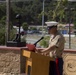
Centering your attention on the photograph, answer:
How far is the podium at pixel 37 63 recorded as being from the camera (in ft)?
18.3

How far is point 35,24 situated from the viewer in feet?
230

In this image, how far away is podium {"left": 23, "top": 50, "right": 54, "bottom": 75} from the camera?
5.58m

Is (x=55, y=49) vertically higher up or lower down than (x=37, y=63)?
higher up

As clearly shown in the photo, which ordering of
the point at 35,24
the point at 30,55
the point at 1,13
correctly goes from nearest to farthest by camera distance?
the point at 30,55
the point at 1,13
the point at 35,24

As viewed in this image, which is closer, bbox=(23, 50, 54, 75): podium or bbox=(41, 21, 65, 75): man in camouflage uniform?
bbox=(23, 50, 54, 75): podium

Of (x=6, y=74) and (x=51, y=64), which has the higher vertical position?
(x=51, y=64)

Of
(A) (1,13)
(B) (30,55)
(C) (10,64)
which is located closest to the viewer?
(B) (30,55)

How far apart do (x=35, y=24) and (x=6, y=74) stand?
61321 millimetres

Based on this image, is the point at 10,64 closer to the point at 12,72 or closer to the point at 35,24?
the point at 12,72

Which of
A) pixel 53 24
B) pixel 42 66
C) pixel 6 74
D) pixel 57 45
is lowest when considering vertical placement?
pixel 6 74

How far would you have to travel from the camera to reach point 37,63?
5.65m

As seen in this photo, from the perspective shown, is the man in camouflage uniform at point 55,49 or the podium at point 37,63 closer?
the podium at point 37,63

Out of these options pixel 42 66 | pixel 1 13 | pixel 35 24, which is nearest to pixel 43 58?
pixel 42 66

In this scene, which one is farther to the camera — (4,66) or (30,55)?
(4,66)
